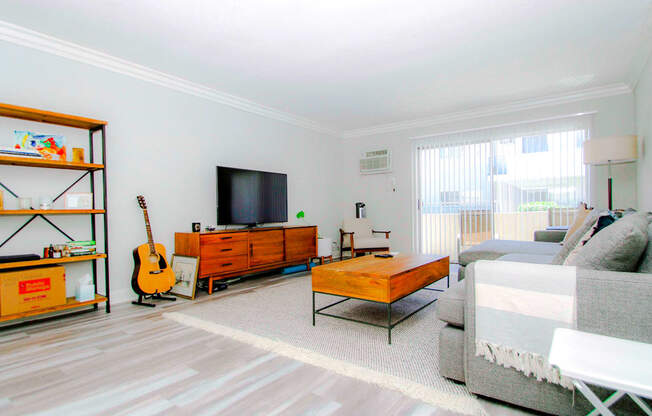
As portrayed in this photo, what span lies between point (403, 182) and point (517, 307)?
4.90 meters

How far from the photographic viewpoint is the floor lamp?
3832 mm

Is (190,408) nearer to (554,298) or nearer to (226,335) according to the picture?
(226,335)

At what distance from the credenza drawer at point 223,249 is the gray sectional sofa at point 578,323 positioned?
2.72m

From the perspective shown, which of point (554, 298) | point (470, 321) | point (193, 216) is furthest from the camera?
point (193, 216)

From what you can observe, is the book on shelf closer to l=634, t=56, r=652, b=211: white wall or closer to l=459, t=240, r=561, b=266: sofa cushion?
l=459, t=240, r=561, b=266: sofa cushion

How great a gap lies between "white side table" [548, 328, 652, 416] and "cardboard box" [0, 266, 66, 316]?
11.2 feet

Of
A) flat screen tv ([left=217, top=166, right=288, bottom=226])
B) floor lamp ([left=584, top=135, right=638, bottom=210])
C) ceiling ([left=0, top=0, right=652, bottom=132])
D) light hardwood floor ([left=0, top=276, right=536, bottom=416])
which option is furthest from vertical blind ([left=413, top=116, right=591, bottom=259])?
light hardwood floor ([left=0, top=276, right=536, bottom=416])

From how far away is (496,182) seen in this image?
5410 millimetres

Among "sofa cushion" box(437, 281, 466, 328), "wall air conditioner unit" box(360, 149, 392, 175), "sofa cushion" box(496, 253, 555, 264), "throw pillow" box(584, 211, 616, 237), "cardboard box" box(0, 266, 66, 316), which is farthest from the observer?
"wall air conditioner unit" box(360, 149, 392, 175)

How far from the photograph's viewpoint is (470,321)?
1567 millimetres

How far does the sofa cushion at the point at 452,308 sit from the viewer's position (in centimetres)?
167

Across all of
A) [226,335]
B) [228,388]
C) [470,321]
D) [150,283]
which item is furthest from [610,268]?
[150,283]

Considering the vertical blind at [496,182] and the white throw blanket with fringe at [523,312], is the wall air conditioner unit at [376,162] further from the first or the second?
the white throw blanket with fringe at [523,312]

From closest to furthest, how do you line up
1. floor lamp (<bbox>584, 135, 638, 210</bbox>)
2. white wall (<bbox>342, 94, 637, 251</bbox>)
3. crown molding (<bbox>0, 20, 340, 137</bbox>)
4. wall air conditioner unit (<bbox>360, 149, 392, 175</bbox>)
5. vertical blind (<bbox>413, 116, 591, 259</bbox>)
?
crown molding (<bbox>0, 20, 340, 137</bbox>)
floor lamp (<bbox>584, 135, 638, 210</bbox>)
white wall (<bbox>342, 94, 637, 251</bbox>)
vertical blind (<bbox>413, 116, 591, 259</bbox>)
wall air conditioner unit (<bbox>360, 149, 392, 175</bbox>)
